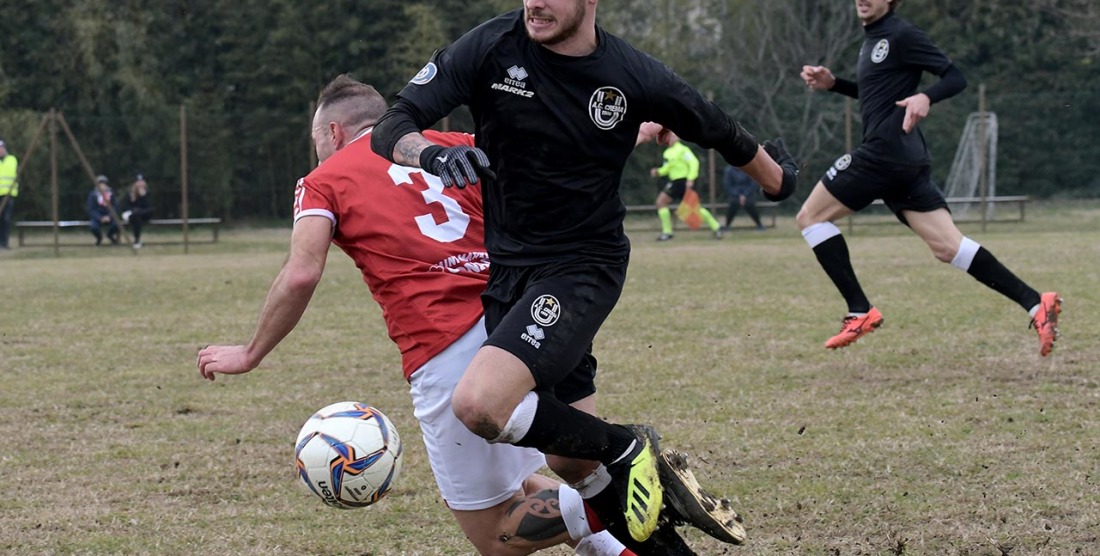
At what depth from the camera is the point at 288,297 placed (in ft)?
12.3

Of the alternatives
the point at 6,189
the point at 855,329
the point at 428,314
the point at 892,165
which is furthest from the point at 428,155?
the point at 6,189

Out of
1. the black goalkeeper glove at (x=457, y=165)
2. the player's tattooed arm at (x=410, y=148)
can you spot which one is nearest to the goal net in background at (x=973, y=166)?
the player's tattooed arm at (x=410, y=148)

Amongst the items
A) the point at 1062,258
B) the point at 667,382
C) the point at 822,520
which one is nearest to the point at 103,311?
the point at 667,382

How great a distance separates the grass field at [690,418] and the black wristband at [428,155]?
1.54m

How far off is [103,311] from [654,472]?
31.2 ft

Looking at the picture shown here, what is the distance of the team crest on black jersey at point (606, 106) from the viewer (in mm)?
3666

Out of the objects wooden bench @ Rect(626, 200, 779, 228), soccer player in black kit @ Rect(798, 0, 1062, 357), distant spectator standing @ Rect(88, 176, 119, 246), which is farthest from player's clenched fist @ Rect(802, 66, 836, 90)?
distant spectator standing @ Rect(88, 176, 119, 246)

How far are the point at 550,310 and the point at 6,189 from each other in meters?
21.8

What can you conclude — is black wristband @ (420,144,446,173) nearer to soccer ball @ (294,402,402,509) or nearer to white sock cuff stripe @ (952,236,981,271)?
soccer ball @ (294,402,402,509)

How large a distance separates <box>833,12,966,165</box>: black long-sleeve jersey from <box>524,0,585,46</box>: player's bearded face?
452 centimetres

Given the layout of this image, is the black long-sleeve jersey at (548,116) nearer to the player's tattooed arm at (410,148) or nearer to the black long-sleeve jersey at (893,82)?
the player's tattooed arm at (410,148)

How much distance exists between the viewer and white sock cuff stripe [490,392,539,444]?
3.48 metres

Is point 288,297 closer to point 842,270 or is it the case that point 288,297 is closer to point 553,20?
point 553,20

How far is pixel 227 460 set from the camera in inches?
226
